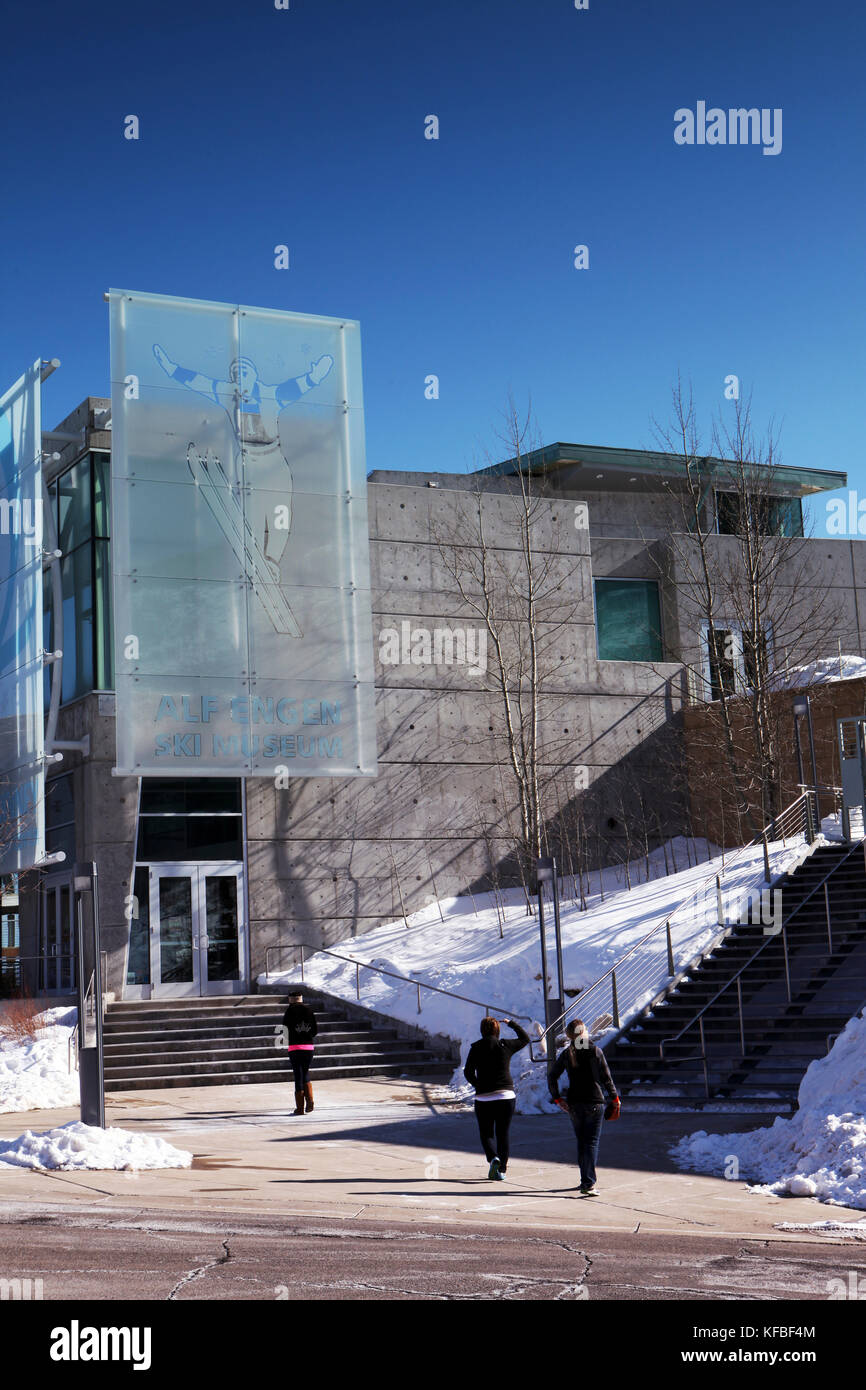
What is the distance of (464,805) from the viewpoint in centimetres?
3259

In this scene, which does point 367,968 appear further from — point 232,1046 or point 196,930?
point 196,930

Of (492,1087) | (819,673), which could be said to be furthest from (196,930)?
(819,673)

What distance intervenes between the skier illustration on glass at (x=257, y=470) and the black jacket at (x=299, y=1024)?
12.4 m

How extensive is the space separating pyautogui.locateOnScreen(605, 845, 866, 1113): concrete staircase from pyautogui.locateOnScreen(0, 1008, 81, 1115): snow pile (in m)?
8.70

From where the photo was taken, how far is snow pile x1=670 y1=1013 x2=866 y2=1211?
11875mm

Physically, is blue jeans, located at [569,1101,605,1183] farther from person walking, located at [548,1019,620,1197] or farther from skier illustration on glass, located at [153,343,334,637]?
skier illustration on glass, located at [153,343,334,637]

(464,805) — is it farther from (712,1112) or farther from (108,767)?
(712,1112)

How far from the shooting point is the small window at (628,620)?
3712 centimetres

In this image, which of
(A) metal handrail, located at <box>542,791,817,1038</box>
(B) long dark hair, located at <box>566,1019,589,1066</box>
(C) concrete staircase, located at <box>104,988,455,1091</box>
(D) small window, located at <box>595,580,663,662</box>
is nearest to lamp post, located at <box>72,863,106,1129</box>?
(B) long dark hair, located at <box>566,1019,589,1066</box>

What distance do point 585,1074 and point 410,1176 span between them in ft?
7.64

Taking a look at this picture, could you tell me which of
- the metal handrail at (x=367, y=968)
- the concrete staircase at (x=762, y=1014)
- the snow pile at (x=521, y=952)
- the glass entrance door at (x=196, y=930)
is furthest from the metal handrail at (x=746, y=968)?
the glass entrance door at (x=196, y=930)

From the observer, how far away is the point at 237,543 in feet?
95.9
